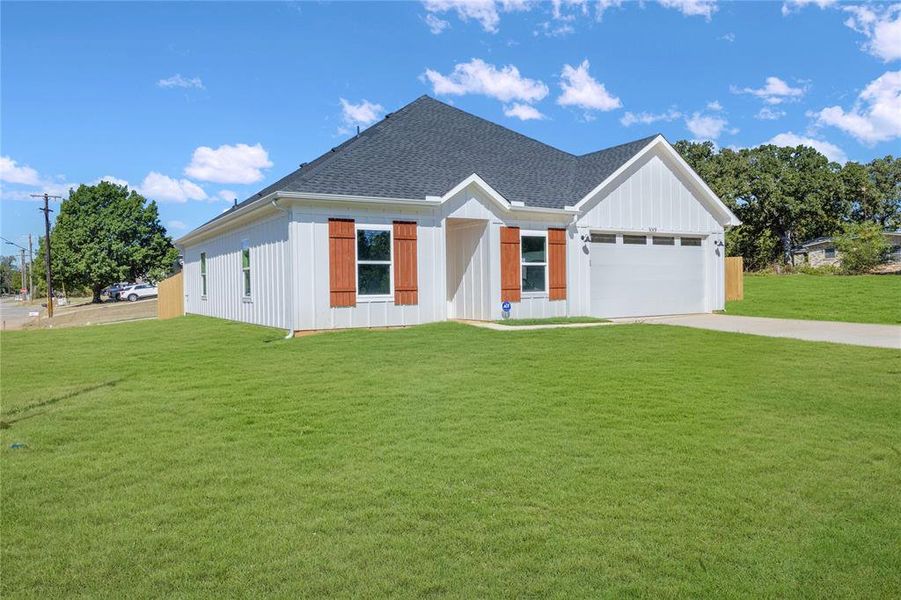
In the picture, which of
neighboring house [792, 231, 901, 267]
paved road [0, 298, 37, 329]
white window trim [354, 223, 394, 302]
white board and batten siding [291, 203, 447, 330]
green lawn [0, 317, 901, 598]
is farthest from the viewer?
neighboring house [792, 231, 901, 267]

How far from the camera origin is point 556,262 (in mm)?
15773

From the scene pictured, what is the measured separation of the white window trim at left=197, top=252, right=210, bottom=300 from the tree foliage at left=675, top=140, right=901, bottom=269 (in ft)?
109

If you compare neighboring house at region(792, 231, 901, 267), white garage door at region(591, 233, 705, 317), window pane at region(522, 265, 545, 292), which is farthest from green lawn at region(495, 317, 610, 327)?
neighboring house at region(792, 231, 901, 267)

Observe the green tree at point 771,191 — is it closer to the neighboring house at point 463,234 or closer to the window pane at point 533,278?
the neighboring house at point 463,234

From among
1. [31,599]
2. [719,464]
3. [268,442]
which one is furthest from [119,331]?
[719,464]

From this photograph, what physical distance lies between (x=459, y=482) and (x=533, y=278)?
462 inches

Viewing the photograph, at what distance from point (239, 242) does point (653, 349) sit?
39.7 feet

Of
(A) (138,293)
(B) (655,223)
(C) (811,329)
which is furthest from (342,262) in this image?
(A) (138,293)

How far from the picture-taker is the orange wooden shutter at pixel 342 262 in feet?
43.0

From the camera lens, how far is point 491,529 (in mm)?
3445

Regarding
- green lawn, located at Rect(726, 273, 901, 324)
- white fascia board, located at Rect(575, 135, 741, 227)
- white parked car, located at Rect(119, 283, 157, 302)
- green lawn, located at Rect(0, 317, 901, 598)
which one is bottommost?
green lawn, located at Rect(0, 317, 901, 598)

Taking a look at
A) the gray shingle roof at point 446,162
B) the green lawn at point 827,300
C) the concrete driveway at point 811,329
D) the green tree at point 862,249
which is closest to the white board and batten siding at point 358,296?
the gray shingle roof at point 446,162

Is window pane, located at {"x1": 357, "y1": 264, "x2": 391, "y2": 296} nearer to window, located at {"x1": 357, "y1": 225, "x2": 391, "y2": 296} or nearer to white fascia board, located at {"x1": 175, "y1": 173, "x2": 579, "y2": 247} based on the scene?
window, located at {"x1": 357, "y1": 225, "x2": 391, "y2": 296}

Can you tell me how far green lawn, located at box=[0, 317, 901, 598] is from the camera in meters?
2.97
